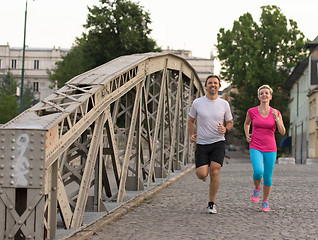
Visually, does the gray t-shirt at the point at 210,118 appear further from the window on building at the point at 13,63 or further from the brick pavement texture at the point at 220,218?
the window on building at the point at 13,63

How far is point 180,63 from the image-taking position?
16219 millimetres

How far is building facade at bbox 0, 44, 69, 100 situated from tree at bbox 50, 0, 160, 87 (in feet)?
218

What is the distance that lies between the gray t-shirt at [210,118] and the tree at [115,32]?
36869mm

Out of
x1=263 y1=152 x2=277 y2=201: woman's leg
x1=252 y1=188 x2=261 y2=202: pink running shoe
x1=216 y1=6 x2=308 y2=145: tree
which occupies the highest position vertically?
x1=216 y1=6 x2=308 y2=145: tree

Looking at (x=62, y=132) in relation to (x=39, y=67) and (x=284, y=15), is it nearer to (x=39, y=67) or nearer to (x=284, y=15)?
(x=284, y=15)

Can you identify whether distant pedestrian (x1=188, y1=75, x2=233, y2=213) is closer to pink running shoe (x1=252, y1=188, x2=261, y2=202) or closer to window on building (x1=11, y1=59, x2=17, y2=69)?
pink running shoe (x1=252, y1=188, x2=261, y2=202)

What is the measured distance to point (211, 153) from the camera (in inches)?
364

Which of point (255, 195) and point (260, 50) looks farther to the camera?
point (260, 50)

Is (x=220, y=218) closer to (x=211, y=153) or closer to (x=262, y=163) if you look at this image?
(x=211, y=153)

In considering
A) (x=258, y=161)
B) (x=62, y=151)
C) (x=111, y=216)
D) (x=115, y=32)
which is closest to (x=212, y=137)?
(x=258, y=161)

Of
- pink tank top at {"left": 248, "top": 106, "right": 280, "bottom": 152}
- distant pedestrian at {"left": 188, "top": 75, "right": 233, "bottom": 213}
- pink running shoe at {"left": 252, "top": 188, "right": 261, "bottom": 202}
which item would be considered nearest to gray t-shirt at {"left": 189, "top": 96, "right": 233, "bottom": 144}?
distant pedestrian at {"left": 188, "top": 75, "right": 233, "bottom": 213}

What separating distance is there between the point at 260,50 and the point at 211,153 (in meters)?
46.6

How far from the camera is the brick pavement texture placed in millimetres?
7348

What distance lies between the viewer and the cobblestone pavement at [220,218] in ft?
24.1
